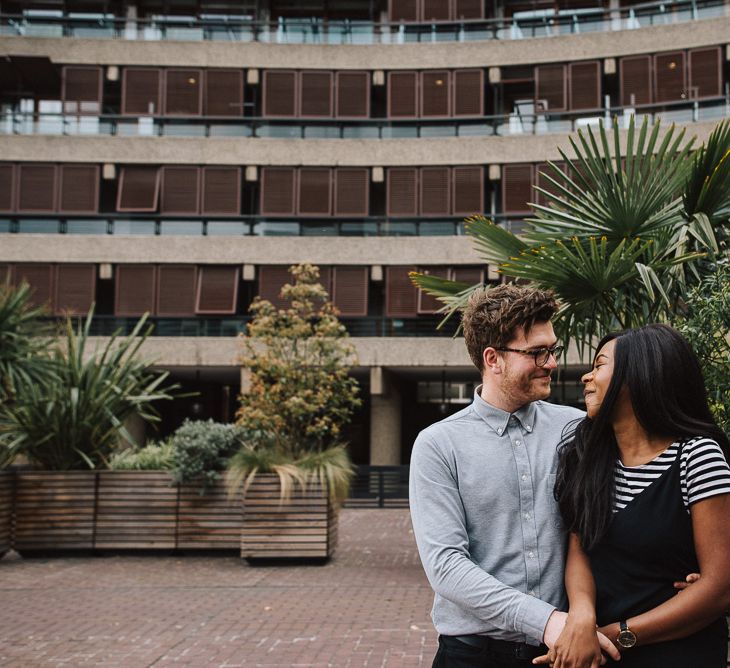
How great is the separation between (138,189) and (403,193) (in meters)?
8.92

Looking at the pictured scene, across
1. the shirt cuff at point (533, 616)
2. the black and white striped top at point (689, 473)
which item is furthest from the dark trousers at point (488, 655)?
the black and white striped top at point (689, 473)

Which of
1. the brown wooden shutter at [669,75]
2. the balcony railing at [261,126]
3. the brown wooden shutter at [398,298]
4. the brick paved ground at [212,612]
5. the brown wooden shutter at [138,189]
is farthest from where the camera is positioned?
the balcony railing at [261,126]

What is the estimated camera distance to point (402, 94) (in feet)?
98.7

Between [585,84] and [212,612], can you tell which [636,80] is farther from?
[212,612]

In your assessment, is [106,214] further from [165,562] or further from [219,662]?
[219,662]

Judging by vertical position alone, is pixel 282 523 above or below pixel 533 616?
below

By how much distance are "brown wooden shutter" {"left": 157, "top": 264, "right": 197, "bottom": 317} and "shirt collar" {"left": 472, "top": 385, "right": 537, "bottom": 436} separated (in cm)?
2708

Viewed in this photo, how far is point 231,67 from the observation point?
99.0 ft

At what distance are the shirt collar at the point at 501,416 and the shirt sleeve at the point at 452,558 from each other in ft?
0.68

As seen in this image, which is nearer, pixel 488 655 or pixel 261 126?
pixel 488 655

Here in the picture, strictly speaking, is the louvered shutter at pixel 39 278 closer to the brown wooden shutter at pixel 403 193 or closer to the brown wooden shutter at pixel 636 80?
the brown wooden shutter at pixel 403 193

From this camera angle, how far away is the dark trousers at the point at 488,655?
2473 millimetres

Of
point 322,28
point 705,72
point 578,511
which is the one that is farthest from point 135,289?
point 578,511

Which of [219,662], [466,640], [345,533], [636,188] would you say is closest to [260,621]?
[219,662]
